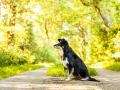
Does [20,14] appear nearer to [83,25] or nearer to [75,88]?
[75,88]

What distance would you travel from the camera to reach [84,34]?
50.0 metres

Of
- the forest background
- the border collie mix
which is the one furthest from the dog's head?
the forest background

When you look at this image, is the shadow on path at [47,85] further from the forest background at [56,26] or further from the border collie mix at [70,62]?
the forest background at [56,26]

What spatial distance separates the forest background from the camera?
23820 millimetres

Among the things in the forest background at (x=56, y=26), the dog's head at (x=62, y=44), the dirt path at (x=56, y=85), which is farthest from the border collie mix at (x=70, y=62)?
the forest background at (x=56, y=26)

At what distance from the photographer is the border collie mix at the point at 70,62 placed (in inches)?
442

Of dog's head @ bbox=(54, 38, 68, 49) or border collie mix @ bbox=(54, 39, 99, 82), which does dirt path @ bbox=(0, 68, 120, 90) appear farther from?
dog's head @ bbox=(54, 38, 68, 49)

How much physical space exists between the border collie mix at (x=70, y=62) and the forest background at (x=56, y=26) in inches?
339

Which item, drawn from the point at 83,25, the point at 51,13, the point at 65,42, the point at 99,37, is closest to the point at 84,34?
the point at 83,25

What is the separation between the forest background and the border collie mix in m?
8.61

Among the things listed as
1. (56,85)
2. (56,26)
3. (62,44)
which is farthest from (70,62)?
(56,26)

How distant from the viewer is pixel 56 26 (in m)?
46.9

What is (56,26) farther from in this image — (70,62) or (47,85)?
(47,85)

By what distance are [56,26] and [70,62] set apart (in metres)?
35.8
